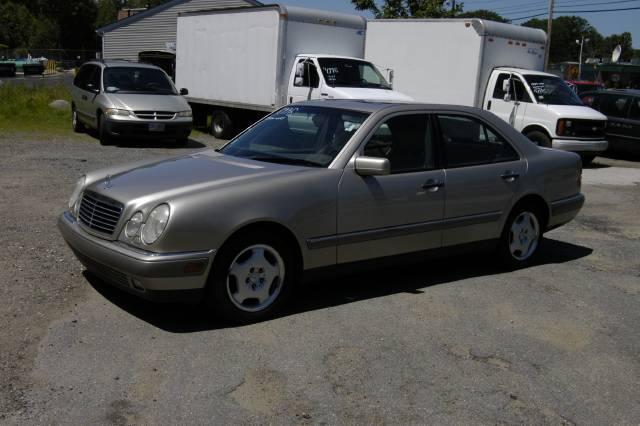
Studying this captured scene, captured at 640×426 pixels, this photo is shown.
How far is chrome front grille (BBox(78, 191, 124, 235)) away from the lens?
188 inches

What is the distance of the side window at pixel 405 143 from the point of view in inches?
220

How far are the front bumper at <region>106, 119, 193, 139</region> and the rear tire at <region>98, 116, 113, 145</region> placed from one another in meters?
0.15

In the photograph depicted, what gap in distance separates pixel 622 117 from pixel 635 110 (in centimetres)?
33

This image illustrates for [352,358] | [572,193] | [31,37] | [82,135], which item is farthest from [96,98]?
[31,37]

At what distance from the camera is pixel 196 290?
15.3 feet

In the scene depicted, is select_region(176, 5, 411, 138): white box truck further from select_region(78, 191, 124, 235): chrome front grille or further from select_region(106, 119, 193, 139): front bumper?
select_region(78, 191, 124, 235): chrome front grille

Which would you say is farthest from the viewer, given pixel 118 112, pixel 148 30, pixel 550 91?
pixel 148 30

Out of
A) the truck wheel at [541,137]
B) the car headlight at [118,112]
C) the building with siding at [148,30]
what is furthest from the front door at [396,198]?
the building with siding at [148,30]

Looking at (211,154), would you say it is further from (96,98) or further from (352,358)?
(96,98)

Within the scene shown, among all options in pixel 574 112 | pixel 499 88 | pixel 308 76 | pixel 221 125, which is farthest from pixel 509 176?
pixel 221 125

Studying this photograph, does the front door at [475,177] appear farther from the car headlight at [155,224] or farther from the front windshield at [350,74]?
the front windshield at [350,74]

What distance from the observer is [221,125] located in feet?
58.4

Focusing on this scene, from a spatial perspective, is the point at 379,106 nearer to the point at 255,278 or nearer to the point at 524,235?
the point at 255,278

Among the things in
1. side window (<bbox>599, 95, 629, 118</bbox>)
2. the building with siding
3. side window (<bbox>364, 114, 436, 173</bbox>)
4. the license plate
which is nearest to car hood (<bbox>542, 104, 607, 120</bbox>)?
side window (<bbox>599, 95, 629, 118</bbox>)
